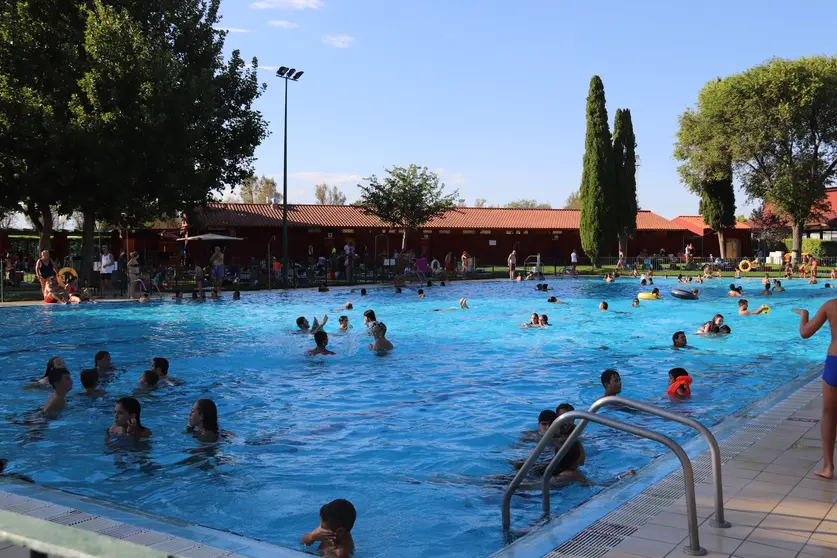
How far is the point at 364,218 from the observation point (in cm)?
5200

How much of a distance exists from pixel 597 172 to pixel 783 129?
1219 cm

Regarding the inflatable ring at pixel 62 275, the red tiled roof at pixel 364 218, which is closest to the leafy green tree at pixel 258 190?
the red tiled roof at pixel 364 218

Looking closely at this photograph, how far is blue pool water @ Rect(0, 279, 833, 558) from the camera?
635 centimetres

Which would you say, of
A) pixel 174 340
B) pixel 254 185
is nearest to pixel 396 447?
pixel 174 340

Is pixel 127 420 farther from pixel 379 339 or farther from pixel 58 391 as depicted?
pixel 379 339

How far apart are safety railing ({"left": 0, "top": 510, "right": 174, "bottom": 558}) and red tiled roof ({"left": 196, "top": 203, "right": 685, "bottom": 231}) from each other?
40.7 metres

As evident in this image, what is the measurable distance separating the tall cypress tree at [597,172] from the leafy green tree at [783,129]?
302 inches

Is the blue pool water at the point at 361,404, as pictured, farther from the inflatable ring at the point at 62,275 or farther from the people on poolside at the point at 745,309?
the inflatable ring at the point at 62,275

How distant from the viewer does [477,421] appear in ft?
30.8

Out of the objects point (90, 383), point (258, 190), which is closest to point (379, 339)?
point (90, 383)

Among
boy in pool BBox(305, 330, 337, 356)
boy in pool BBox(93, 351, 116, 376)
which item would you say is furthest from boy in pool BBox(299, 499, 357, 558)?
boy in pool BBox(305, 330, 337, 356)

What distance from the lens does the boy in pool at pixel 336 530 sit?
16.2ft

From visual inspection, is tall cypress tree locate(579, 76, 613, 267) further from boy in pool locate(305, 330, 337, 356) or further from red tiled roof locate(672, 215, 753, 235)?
boy in pool locate(305, 330, 337, 356)

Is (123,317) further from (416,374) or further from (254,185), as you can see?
(254,185)
